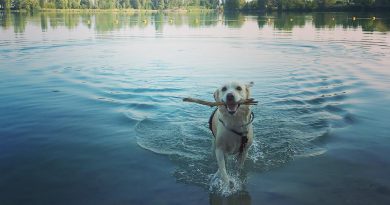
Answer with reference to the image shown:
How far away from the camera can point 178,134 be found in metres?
10.4

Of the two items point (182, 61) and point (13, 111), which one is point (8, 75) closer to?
point (13, 111)

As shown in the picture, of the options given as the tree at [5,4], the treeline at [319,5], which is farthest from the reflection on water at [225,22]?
the tree at [5,4]

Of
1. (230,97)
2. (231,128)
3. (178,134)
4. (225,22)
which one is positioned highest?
(225,22)

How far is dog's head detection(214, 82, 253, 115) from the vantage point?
6812mm

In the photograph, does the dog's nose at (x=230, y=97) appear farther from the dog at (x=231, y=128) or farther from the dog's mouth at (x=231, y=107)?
the dog at (x=231, y=128)

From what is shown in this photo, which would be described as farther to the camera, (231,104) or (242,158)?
(242,158)

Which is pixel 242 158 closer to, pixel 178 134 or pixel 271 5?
pixel 178 134

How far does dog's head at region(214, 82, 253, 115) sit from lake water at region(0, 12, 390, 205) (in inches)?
62.5

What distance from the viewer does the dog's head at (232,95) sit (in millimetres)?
6812

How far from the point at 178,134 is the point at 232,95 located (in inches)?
154

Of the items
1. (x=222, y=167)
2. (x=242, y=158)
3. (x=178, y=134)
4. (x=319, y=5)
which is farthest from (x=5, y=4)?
(x=222, y=167)

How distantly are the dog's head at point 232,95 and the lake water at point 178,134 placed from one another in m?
1.59

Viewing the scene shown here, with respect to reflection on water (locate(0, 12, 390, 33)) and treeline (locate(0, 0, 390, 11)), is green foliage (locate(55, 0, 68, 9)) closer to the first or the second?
treeline (locate(0, 0, 390, 11))

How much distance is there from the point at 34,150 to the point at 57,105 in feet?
14.1
